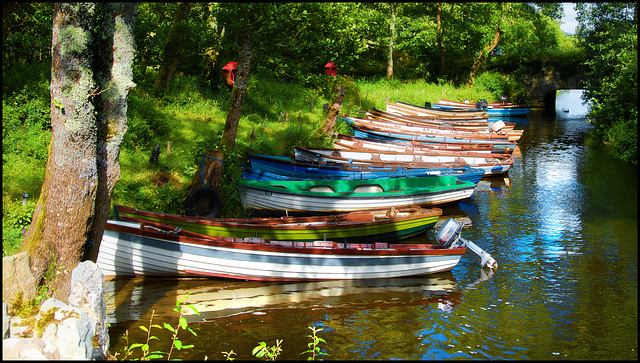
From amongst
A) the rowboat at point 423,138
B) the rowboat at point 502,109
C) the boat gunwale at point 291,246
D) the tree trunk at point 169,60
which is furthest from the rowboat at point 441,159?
the rowboat at point 502,109

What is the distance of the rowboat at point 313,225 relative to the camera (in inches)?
396

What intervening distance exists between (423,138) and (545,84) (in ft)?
74.0

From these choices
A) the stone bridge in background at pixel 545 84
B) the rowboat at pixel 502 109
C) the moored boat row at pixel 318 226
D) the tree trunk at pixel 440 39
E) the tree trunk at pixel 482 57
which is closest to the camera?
the moored boat row at pixel 318 226

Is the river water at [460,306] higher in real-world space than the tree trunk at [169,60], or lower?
lower

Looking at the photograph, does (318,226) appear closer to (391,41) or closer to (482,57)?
(391,41)

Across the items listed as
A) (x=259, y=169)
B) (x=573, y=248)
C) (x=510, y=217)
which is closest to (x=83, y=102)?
(x=259, y=169)

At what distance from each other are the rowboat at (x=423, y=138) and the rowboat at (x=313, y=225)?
33.1ft

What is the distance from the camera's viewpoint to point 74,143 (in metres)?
6.06

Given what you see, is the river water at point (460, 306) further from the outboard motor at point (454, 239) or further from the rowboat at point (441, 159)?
the rowboat at point (441, 159)

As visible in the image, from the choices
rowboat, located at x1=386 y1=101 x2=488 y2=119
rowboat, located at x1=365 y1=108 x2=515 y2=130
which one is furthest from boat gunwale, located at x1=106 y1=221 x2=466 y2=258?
rowboat, located at x1=386 y1=101 x2=488 y2=119

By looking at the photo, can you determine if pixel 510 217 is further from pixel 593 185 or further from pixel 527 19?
pixel 527 19

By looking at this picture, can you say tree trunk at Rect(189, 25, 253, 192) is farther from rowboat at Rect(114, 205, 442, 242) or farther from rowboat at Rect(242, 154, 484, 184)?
rowboat at Rect(242, 154, 484, 184)

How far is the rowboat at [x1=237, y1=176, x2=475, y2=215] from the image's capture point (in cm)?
1298

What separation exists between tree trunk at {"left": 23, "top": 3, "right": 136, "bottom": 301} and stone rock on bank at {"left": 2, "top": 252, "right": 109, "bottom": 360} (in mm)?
463
